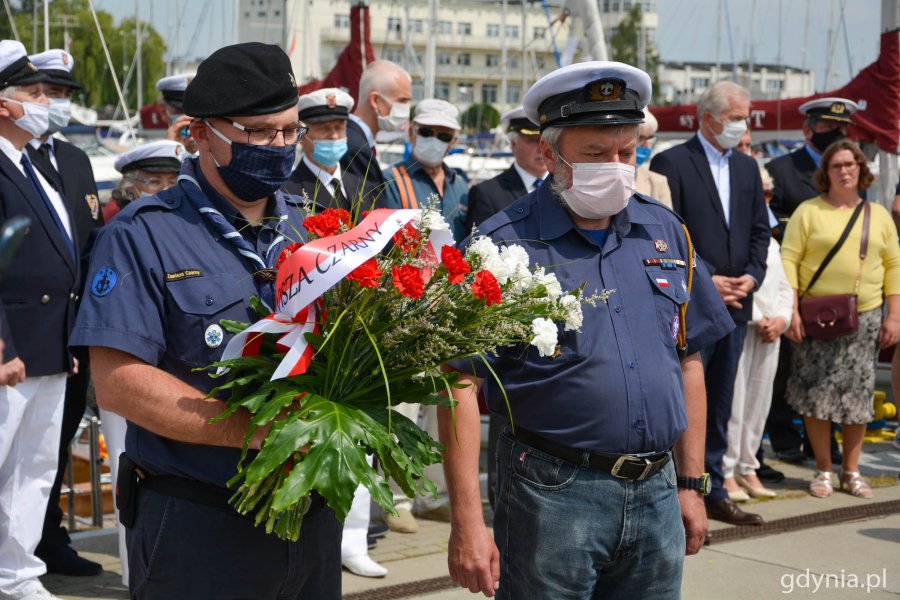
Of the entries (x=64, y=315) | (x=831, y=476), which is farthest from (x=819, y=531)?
(x=64, y=315)

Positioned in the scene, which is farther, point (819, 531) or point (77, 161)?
point (819, 531)

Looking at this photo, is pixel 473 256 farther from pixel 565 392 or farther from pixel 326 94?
pixel 326 94

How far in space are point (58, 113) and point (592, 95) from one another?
3190 millimetres

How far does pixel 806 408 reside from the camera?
308 inches

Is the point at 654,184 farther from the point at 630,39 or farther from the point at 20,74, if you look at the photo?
the point at 630,39

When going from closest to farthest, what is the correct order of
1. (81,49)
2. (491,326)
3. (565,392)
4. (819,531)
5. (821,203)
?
(491,326)
(565,392)
(819,531)
(821,203)
(81,49)

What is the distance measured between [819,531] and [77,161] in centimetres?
476

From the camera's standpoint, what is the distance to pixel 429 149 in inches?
268

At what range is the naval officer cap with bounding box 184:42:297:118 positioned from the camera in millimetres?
2916

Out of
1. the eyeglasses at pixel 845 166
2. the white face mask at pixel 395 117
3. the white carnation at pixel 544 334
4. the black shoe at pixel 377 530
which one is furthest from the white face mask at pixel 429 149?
the white carnation at pixel 544 334

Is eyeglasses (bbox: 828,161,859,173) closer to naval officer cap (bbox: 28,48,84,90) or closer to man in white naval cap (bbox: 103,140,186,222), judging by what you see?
man in white naval cap (bbox: 103,140,186,222)

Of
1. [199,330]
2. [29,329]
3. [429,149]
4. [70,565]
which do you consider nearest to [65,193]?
[29,329]

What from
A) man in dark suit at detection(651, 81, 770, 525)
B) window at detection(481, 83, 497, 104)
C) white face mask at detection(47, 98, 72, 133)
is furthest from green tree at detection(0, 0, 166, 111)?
window at detection(481, 83, 497, 104)

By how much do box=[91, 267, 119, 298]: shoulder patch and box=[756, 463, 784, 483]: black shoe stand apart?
625cm
